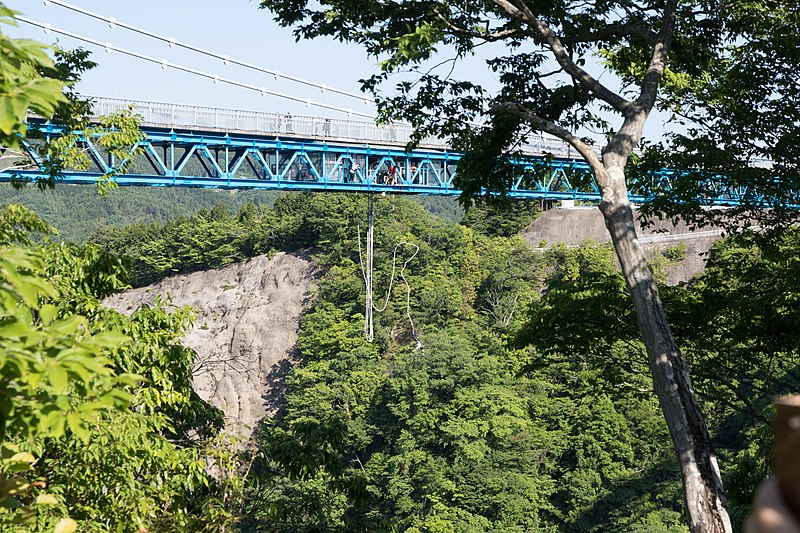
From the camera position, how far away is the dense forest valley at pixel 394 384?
3857 mm

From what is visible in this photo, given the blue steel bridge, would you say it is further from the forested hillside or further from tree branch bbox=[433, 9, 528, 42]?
tree branch bbox=[433, 9, 528, 42]

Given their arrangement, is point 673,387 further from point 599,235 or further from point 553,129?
point 599,235

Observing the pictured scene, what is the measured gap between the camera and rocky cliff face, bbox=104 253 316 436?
33.2 m

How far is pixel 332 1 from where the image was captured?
6668 mm

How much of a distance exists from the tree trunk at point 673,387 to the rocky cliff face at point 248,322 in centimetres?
2589

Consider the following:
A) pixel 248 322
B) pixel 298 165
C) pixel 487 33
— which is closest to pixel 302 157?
pixel 298 165

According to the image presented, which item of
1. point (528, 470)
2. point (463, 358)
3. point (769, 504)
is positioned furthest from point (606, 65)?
point (463, 358)

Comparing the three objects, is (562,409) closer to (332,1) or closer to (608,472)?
(608,472)

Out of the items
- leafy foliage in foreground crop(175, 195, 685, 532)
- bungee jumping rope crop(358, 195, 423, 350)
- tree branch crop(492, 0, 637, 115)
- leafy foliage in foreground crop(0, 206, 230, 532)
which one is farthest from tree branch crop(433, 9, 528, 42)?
bungee jumping rope crop(358, 195, 423, 350)

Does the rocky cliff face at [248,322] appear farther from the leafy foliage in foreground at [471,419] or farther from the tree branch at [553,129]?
the tree branch at [553,129]

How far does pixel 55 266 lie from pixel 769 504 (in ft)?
16.6

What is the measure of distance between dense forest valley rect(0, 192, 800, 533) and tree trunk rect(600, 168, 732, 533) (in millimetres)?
843

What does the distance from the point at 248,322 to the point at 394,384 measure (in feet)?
41.6

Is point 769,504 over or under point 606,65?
under
